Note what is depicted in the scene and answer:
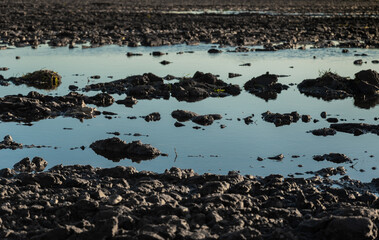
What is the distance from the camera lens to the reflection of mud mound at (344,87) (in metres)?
19.1

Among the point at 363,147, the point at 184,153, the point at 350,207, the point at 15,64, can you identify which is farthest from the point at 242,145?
the point at 15,64

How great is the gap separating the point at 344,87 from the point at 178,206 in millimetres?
12385

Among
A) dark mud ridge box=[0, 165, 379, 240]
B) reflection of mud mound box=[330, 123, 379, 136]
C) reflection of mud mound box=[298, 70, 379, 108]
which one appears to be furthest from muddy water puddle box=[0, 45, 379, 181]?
dark mud ridge box=[0, 165, 379, 240]

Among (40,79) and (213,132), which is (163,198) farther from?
(40,79)

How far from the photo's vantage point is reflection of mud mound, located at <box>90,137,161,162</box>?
40.2ft

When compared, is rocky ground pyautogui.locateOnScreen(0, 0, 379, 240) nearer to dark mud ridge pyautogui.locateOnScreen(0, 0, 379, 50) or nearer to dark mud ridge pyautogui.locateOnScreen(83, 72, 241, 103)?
dark mud ridge pyautogui.locateOnScreen(83, 72, 241, 103)

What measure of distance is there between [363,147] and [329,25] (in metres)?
32.3

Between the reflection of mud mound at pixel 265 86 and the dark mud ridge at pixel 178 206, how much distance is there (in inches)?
350

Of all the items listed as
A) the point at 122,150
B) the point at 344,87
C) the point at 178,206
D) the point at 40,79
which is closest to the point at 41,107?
the point at 122,150

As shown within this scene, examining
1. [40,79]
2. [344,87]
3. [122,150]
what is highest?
[122,150]

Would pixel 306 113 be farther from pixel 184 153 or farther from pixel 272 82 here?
pixel 184 153

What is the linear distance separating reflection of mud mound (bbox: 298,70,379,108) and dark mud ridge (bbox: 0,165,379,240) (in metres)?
9.01

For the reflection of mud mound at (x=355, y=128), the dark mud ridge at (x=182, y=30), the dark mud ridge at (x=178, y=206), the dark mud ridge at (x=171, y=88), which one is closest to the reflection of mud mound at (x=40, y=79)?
the dark mud ridge at (x=171, y=88)

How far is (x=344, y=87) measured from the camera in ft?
64.6
